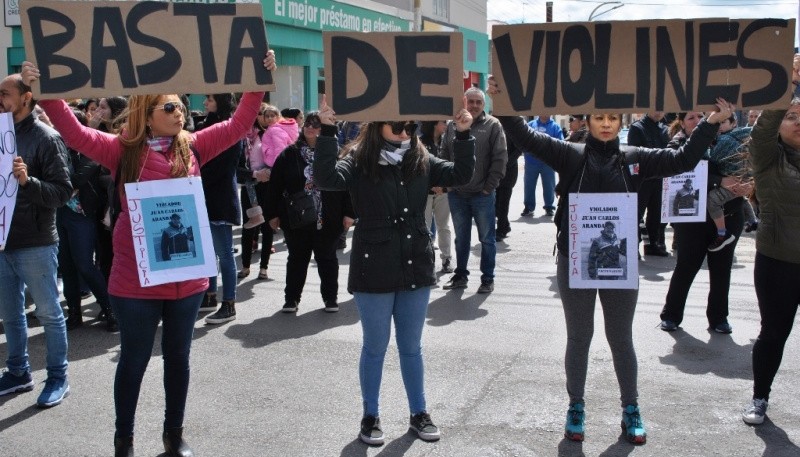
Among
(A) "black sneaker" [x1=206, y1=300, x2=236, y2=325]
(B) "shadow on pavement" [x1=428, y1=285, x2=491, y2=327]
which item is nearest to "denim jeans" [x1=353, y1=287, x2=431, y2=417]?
(B) "shadow on pavement" [x1=428, y1=285, x2=491, y2=327]

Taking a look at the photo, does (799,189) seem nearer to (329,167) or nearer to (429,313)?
(329,167)

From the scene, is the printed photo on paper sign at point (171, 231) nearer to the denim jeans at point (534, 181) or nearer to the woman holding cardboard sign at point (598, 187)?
the woman holding cardboard sign at point (598, 187)

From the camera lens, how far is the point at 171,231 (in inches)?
172

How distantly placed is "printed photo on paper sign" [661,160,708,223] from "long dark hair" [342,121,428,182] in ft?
10.4

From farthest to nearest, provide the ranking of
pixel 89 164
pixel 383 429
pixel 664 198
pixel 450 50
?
1. pixel 664 198
2. pixel 89 164
3. pixel 383 429
4. pixel 450 50

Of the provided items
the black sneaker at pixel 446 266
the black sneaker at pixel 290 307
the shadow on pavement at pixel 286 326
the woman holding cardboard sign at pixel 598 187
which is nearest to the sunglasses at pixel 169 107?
the woman holding cardboard sign at pixel 598 187

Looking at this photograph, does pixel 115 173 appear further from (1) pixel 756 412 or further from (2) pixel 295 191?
(1) pixel 756 412

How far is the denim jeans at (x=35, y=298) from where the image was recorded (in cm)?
533

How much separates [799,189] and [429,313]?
377 cm

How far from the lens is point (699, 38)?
4672 millimetres

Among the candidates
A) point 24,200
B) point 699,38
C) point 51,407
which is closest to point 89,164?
point 24,200

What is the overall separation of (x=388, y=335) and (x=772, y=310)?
2.21m

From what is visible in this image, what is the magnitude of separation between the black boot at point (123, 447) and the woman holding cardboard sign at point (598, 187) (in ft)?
7.68

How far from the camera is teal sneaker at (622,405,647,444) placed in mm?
4770
